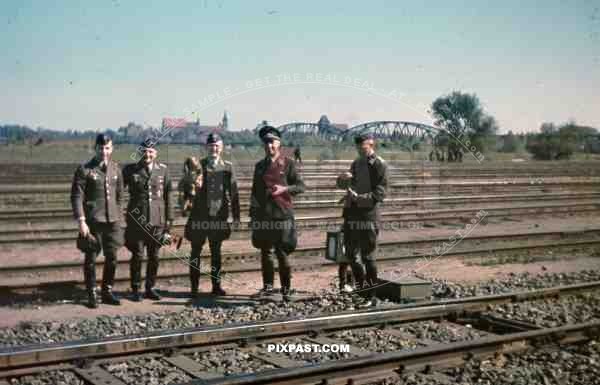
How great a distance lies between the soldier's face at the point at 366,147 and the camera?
28.4 feet

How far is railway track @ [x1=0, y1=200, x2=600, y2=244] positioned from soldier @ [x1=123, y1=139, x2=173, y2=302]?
4866mm

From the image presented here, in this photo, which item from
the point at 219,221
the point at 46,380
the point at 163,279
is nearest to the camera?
the point at 46,380

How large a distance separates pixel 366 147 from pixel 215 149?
6.42ft

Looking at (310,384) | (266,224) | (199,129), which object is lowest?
(310,384)

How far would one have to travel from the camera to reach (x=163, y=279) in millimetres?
10617

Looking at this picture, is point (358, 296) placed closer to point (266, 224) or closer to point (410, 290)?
point (410, 290)

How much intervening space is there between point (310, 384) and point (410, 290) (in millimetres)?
3412

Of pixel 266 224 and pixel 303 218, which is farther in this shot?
pixel 303 218

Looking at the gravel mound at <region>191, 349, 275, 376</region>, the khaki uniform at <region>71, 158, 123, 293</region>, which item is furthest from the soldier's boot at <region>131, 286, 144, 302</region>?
the gravel mound at <region>191, 349, 275, 376</region>

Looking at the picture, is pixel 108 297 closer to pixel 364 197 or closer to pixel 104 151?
pixel 104 151

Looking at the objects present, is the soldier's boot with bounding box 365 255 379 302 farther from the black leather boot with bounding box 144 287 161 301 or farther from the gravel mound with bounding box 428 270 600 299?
the black leather boot with bounding box 144 287 161 301

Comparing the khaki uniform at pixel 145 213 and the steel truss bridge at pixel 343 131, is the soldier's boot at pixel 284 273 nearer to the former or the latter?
the khaki uniform at pixel 145 213

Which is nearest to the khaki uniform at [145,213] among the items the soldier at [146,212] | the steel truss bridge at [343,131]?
the soldier at [146,212]

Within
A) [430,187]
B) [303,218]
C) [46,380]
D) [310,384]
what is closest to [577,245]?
[303,218]
